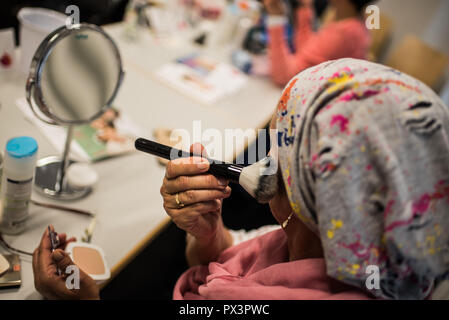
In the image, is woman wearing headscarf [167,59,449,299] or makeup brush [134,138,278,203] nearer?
woman wearing headscarf [167,59,449,299]

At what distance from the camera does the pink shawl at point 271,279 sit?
0.63m

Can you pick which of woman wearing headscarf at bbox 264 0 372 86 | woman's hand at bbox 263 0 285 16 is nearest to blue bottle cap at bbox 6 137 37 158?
woman wearing headscarf at bbox 264 0 372 86

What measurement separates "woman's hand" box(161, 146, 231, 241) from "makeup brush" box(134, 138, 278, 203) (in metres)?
0.02

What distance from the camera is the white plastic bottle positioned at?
2.59 feet

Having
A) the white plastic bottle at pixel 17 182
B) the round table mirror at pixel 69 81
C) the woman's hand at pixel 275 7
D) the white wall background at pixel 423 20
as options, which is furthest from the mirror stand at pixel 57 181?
the white wall background at pixel 423 20

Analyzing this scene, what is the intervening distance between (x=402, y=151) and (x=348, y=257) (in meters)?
0.17

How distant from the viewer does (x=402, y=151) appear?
0.49 metres

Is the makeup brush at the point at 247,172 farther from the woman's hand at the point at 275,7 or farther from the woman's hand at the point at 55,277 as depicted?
the woman's hand at the point at 275,7

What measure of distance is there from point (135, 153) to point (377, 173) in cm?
91

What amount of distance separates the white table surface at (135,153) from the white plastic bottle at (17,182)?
0.12ft

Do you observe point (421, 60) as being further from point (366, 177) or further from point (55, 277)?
point (55, 277)

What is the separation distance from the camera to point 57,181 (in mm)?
1028

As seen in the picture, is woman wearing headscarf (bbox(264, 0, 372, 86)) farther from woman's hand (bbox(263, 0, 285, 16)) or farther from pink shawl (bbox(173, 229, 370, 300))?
pink shawl (bbox(173, 229, 370, 300))
